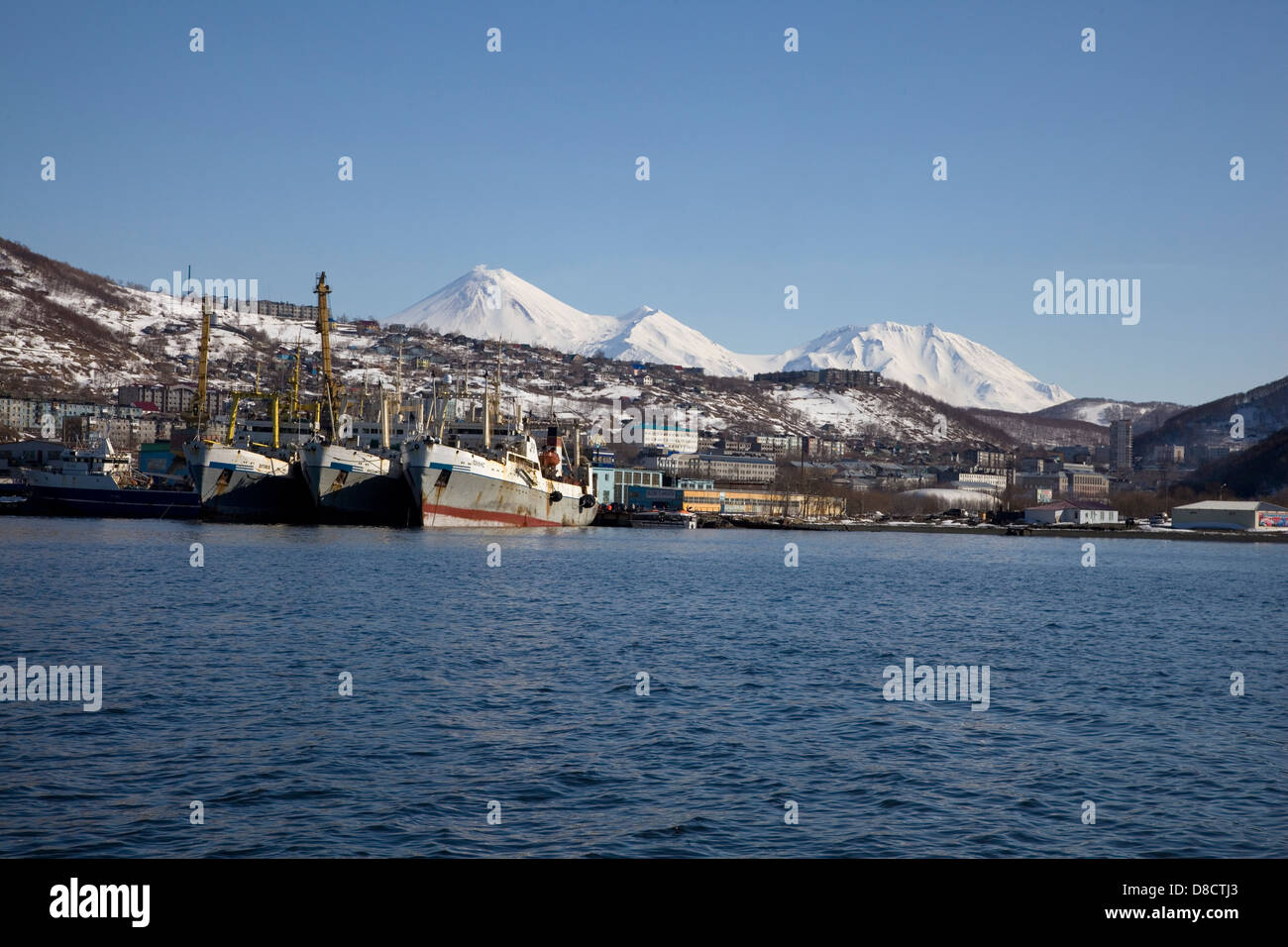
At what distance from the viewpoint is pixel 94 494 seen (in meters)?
96.9

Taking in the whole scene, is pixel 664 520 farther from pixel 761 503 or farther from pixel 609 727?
pixel 609 727

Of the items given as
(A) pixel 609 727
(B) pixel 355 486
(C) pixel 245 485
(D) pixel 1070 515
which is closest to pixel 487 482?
(B) pixel 355 486

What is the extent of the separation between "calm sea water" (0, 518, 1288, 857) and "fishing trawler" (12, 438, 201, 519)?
181 feet

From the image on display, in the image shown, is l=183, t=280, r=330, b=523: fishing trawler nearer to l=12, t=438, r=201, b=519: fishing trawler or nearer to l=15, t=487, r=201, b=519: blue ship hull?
l=15, t=487, r=201, b=519: blue ship hull

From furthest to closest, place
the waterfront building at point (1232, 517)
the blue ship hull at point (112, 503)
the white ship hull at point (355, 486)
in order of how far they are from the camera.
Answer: the waterfront building at point (1232, 517)
the blue ship hull at point (112, 503)
the white ship hull at point (355, 486)

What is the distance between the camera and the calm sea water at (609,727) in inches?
505

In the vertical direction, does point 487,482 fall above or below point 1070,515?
above

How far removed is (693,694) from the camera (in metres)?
21.3

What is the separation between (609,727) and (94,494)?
9074cm

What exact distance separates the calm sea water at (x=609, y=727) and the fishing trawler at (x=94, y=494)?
2178 inches

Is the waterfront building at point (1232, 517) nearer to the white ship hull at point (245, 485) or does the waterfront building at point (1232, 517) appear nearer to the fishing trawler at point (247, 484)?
the fishing trawler at point (247, 484)

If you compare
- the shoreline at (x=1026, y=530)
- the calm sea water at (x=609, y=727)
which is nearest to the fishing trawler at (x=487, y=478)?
the shoreline at (x=1026, y=530)

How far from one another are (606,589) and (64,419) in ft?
579

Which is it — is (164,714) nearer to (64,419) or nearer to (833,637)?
(833,637)
